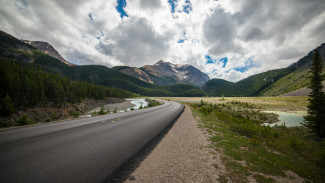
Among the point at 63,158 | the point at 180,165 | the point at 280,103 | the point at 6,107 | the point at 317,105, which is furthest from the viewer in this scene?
the point at 280,103

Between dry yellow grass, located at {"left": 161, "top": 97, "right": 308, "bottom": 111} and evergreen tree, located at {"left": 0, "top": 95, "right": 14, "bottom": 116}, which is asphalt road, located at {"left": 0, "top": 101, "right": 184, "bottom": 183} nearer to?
evergreen tree, located at {"left": 0, "top": 95, "right": 14, "bottom": 116}

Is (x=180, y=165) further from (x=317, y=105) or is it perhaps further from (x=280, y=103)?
(x=280, y=103)

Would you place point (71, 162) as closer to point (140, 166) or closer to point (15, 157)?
point (15, 157)

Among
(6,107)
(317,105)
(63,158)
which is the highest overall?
(317,105)

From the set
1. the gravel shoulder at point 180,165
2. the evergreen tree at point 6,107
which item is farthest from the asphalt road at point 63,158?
the evergreen tree at point 6,107

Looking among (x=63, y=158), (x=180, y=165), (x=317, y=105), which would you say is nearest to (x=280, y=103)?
(x=317, y=105)

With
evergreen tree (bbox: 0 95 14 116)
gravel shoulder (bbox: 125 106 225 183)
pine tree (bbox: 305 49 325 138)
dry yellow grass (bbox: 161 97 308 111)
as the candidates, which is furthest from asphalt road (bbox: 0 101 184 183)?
dry yellow grass (bbox: 161 97 308 111)

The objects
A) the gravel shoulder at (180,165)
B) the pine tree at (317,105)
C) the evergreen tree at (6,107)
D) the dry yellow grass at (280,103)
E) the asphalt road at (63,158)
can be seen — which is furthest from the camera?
the dry yellow grass at (280,103)

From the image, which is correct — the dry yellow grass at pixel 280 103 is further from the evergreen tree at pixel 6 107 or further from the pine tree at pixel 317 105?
the evergreen tree at pixel 6 107

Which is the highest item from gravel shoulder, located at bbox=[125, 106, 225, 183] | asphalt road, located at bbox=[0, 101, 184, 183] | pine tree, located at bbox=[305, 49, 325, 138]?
pine tree, located at bbox=[305, 49, 325, 138]

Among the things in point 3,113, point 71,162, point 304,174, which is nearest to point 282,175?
point 304,174

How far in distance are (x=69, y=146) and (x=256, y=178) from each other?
26.4 feet

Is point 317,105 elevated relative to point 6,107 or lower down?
elevated

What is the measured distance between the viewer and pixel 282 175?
169 inches
